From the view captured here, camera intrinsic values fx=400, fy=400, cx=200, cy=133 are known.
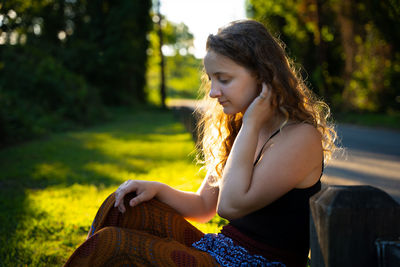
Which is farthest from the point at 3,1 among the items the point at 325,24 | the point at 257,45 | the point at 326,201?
the point at 325,24

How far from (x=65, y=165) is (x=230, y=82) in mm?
6926

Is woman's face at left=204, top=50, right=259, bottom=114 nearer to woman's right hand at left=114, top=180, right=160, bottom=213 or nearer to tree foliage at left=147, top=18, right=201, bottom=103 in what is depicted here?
woman's right hand at left=114, top=180, right=160, bottom=213

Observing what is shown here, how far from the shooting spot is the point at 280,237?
1896 mm

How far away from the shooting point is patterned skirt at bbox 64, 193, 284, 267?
1.73 metres

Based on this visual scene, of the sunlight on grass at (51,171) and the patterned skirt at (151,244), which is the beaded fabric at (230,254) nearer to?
the patterned skirt at (151,244)

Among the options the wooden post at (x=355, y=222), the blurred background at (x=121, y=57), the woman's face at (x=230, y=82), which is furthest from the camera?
the blurred background at (x=121, y=57)

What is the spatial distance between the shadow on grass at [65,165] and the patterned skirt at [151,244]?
1636mm

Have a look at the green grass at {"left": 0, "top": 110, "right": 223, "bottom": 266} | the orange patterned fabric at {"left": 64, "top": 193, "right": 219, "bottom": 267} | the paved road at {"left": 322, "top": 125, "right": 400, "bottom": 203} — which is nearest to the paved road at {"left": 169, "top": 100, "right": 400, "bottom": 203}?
the paved road at {"left": 322, "top": 125, "right": 400, "bottom": 203}

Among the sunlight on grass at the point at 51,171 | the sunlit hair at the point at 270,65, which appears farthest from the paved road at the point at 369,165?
the sunlight on grass at the point at 51,171

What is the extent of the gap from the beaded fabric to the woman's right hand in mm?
418

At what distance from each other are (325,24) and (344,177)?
18425 millimetres

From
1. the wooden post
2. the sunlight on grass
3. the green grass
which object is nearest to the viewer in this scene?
the wooden post

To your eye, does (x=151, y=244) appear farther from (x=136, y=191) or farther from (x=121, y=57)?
(x=121, y=57)

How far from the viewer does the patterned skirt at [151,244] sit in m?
1.73
